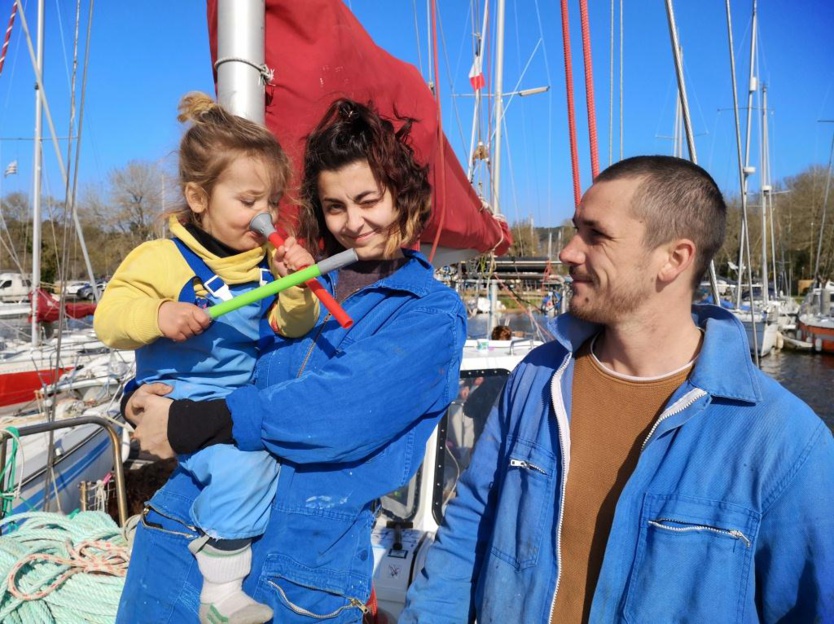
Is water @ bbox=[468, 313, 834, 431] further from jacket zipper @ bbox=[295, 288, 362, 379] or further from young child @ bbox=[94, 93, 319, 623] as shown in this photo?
young child @ bbox=[94, 93, 319, 623]

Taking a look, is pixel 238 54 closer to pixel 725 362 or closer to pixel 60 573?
pixel 725 362

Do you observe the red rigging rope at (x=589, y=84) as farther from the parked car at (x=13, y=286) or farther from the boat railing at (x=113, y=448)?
the parked car at (x=13, y=286)

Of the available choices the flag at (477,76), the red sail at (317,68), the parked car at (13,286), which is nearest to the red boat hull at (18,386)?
the flag at (477,76)

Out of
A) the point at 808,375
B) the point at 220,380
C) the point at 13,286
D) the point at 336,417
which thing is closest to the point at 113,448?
the point at 220,380

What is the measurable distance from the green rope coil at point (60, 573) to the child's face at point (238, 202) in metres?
1.30

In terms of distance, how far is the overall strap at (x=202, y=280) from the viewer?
1.60m

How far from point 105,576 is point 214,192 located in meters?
1.43

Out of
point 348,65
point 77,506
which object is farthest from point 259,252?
point 77,506

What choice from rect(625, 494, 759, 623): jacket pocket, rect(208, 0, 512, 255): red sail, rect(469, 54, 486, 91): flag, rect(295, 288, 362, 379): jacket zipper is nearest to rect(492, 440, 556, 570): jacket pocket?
rect(625, 494, 759, 623): jacket pocket

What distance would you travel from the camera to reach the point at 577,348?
172cm

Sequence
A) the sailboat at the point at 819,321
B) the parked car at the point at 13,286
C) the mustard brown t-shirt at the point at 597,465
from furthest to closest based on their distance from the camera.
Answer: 1. the sailboat at the point at 819,321
2. the parked car at the point at 13,286
3. the mustard brown t-shirt at the point at 597,465

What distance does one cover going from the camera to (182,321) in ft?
4.65

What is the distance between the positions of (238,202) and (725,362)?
1331 millimetres

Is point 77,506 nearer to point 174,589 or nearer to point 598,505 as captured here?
point 174,589
